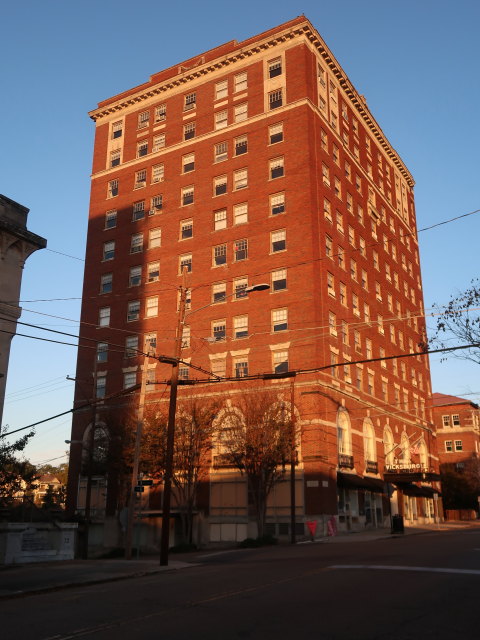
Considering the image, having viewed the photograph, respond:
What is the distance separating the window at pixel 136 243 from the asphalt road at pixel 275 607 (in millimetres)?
46183

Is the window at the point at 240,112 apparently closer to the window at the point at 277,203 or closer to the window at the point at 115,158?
the window at the point at 277,203

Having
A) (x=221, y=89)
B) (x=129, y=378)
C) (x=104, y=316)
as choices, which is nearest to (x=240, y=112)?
(x=221, y=89)

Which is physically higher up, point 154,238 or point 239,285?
point 154,238

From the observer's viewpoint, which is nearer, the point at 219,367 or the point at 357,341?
the point at 219,367

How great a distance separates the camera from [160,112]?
211 ft

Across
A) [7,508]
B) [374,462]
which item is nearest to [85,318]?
[374,462]

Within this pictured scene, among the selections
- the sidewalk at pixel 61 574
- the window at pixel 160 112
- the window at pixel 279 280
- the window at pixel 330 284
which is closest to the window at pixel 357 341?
the window at pixel 330 284

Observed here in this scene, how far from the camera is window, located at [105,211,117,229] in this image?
63416 millimetres

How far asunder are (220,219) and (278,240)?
23.2ft

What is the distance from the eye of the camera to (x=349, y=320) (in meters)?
54.0

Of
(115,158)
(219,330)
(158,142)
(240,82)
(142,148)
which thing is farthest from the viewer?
(115,158)

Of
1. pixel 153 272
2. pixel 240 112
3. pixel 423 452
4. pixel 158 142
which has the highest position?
pixel 158 142

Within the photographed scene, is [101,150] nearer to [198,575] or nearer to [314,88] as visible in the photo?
[314,88]

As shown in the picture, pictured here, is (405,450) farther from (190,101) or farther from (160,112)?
(160,112)
